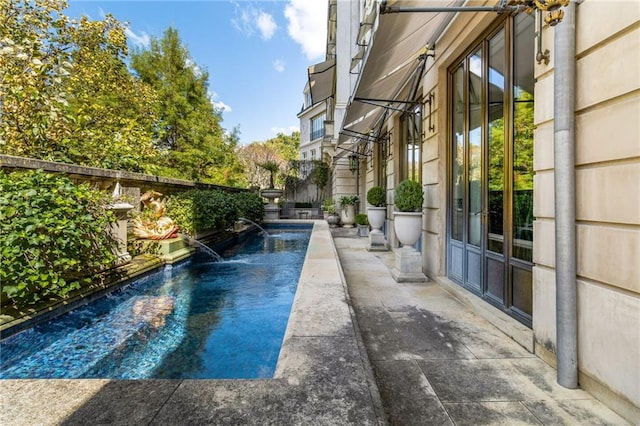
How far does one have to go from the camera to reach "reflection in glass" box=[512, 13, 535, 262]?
2.73 meters

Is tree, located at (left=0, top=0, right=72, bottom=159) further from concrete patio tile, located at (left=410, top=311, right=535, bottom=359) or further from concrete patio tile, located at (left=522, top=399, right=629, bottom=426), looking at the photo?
concrete patio tile, located at (left=522, top=399, right=629, bottom=426)

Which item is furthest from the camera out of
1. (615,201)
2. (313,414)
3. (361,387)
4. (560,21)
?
(560,21)

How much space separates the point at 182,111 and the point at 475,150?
A: 1685cm

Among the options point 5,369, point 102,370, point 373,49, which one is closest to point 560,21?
point 373,49

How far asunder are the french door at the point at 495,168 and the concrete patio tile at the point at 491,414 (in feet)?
4.16

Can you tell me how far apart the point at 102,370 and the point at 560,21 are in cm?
410

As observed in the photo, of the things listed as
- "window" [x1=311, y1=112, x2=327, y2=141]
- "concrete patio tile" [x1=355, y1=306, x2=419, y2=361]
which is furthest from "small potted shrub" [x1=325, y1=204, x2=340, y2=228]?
"window" [x1=311, y1=112, x2=327, y2=141]

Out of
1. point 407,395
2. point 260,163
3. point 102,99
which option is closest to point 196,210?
point 407,395

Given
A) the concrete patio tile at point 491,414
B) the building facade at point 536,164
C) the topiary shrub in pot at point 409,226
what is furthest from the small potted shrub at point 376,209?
the concrete patio tile at point 491,414

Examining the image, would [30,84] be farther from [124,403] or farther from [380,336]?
[380,336]

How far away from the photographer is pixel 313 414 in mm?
1351

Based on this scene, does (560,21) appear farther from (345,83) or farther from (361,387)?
(345,83)

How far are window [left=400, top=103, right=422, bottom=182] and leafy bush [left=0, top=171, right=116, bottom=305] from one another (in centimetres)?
507

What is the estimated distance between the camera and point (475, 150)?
143 inches
